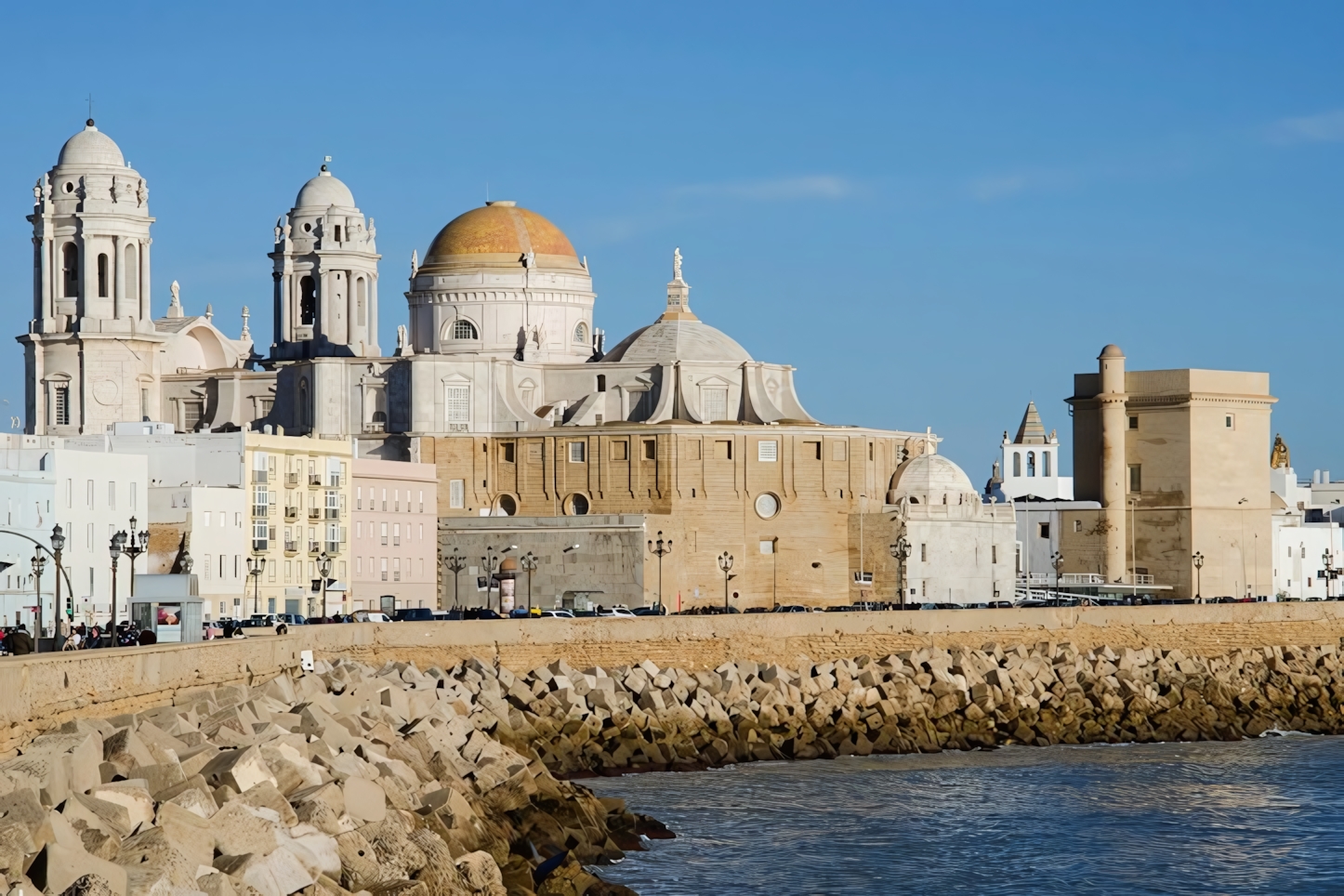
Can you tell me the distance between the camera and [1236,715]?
45844 millimetres

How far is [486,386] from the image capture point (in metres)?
80.8

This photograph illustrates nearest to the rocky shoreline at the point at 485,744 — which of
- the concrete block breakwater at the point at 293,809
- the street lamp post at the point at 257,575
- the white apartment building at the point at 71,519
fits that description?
the concrete block breakwater at the point at 293,809

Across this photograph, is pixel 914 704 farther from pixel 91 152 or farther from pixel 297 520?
pixel 91 152

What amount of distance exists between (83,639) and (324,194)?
47.7 meters

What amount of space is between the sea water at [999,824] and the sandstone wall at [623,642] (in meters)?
5.28

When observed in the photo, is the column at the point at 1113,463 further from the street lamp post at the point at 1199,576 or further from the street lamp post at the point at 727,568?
the street lamp post at the point at 727,568

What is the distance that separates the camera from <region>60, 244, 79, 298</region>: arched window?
7175 cm

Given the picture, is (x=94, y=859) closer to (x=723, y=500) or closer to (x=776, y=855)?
(x=776, y=855)

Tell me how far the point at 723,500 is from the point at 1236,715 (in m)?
33.3

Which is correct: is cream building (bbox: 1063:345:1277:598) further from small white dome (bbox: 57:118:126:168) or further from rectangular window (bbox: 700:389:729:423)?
small white dome (bbox: 57:118:126:168)

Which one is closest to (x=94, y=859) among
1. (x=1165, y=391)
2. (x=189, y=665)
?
(x=189, y=665)

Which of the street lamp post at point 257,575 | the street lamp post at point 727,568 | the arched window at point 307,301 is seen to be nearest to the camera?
the street lamp post at point 257,575

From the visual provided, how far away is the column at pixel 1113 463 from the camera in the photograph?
88.0 metres

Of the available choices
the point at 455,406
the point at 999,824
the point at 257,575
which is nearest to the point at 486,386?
the point at 455,406
